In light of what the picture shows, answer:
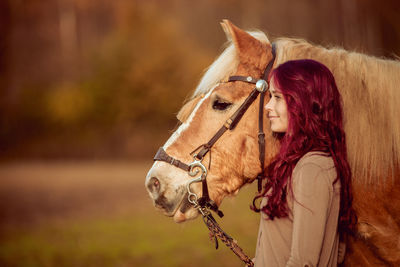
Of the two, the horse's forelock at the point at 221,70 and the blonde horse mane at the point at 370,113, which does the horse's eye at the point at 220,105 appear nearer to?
the horse's forelock at the point at 221,70

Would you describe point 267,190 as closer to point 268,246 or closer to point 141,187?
point 268,246

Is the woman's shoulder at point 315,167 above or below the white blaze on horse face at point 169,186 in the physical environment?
above

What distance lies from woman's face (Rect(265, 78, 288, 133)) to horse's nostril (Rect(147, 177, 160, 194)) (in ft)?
2.84

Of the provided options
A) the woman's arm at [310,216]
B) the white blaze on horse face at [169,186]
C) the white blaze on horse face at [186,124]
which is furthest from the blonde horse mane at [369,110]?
the white blaze on horse face at [169,186]

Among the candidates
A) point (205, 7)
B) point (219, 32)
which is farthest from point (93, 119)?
point (205, 7)

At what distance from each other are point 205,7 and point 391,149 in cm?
4409

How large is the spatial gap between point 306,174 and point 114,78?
102 ft

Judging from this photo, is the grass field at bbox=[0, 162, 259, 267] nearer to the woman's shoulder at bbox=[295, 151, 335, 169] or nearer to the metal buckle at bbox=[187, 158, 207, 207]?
the metal buckle at bbox=[187, 158, 207, 207]

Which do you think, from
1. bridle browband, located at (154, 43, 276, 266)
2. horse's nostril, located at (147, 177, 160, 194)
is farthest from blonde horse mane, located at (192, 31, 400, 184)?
horse's nostril, located at (147, 177, 160, 194)

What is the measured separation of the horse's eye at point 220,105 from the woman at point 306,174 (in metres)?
0.44

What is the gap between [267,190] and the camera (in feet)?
6.72

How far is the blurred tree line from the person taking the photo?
2961cm

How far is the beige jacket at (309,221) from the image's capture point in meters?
1.60

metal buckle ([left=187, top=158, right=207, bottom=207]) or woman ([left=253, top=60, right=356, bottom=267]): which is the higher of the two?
woman ([left=253, top=60, right=356, bottom=267])
